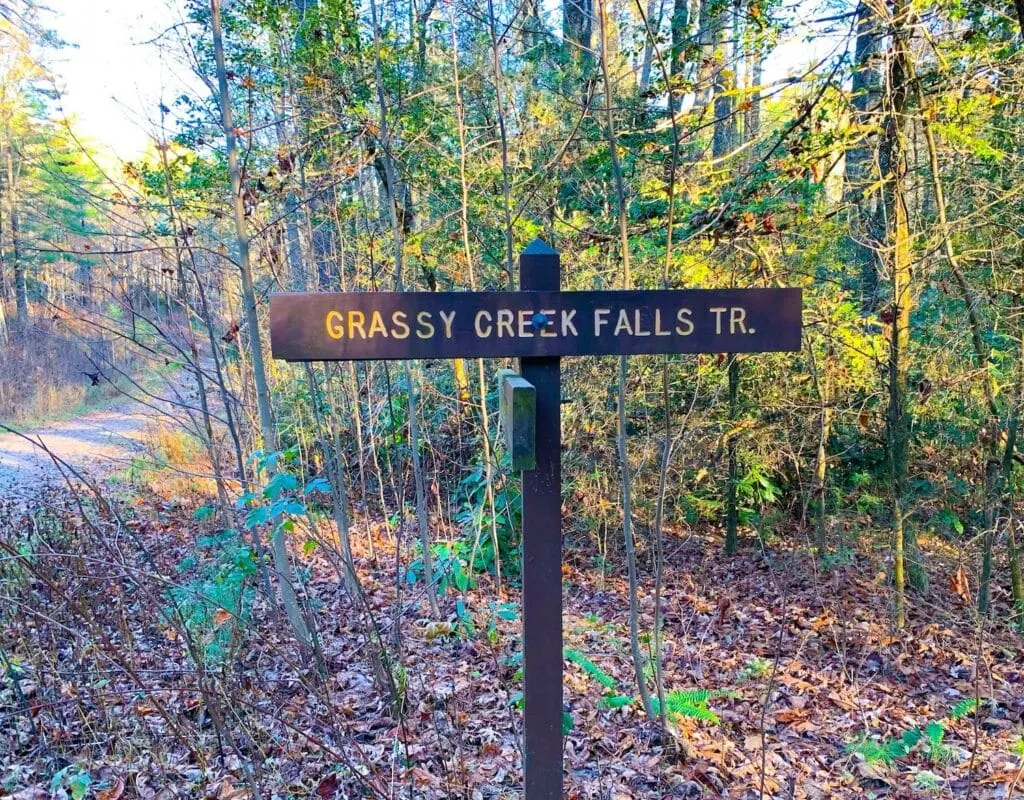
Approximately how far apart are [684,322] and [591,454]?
4.72 m

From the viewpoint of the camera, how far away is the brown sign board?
1.90 meters

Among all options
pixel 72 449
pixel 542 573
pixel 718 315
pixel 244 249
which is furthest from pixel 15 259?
pixel 718 315

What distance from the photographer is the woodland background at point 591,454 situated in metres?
3.11

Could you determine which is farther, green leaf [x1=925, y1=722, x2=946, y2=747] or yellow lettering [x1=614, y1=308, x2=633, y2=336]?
green leaf [x1=925, y1=722, x2=946, y2=747]

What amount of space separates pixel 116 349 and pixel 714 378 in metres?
19.1

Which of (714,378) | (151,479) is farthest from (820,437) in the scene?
(151,479)

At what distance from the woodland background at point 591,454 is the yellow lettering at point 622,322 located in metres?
1.17

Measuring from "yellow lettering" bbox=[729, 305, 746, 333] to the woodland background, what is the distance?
1137 millimetres

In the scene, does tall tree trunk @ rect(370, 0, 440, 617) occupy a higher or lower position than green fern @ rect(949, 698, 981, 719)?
higher

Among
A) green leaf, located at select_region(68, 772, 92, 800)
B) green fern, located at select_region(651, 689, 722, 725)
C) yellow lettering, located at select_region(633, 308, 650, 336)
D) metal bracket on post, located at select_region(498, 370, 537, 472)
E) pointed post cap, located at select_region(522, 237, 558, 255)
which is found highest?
pointed post cap, located at select_region(522, 237, 558, 255)

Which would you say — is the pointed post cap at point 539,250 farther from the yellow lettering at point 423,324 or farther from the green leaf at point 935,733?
the green leaf at point 935,733

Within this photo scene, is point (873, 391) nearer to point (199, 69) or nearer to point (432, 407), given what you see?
point (432, 407)

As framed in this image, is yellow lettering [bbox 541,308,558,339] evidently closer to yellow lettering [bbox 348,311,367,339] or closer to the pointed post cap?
the pointed post cap

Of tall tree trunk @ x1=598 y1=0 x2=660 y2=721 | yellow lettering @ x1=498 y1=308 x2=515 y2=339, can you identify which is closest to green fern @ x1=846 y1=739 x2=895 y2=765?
tall tree trunk @ x1=598 y1=0 x2=660 y2=721
